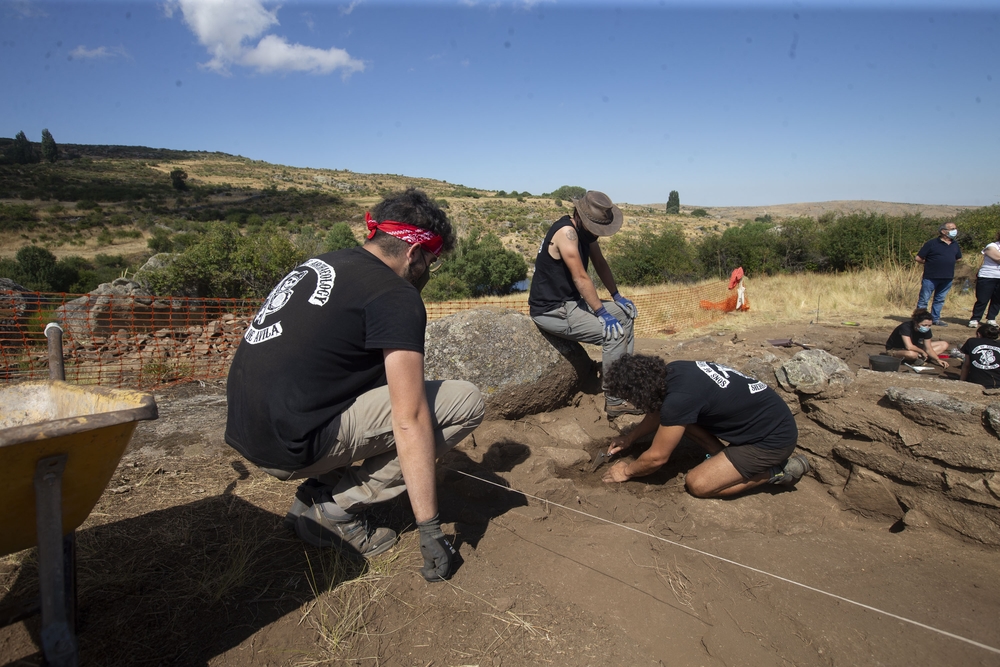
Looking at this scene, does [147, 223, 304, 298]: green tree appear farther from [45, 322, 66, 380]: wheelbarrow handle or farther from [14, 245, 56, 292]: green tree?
[45, 322, 66, 380]: wheelbarrow handle

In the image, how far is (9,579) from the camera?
2.28 m

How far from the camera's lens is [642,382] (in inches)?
127

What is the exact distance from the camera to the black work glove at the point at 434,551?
219cm

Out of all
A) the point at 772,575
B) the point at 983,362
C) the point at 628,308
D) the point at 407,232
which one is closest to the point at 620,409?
the point at 628,308

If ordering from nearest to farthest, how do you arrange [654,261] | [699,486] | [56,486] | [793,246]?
[56,486] < [699,486] < [793,246] < [654,261]

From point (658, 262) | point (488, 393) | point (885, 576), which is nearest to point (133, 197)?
point (658, 262)

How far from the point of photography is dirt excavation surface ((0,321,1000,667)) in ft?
6.62

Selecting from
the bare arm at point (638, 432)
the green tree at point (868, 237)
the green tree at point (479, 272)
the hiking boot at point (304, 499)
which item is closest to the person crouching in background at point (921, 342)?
the bare arm at point (638, 432)

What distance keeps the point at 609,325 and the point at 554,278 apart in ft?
1.89

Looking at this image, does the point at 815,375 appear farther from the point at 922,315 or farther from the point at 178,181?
the point at 178,181

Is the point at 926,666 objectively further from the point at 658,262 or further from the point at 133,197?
the point at 133,197

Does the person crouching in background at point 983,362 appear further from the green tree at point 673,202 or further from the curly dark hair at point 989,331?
the green tree at point 673,202

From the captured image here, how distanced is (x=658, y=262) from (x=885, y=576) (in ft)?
65.9

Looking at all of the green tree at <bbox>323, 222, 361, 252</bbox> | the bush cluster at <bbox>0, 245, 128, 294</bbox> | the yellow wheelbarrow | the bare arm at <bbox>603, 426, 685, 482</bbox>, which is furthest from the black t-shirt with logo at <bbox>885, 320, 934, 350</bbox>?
the bush cluster at <bbox>0, 245, 128, 294</bbox>
